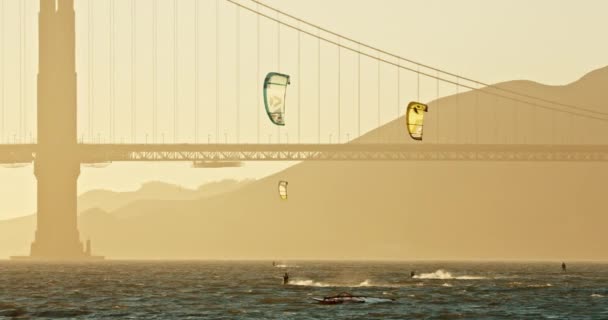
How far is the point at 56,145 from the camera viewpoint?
183750 mm

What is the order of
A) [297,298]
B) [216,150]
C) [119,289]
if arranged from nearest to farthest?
1. [297,298]
2. [119,289]
3. [216,150]

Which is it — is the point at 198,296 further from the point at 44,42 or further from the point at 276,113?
the point at 44,42

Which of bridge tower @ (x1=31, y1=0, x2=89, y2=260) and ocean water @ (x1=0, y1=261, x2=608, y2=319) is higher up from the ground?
bridge tower @ (x1=31, y1=0, x2=89, y2=260)

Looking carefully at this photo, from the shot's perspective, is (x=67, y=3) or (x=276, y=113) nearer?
(x=276, y=113)

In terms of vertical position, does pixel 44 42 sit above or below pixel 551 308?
above

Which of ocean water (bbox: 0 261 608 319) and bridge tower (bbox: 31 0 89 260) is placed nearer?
ocean water (bbox: 0 261 608 319)

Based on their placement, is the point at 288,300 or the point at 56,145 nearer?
the point at 288,300

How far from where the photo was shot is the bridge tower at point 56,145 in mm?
184000

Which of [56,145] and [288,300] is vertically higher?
[56,145]

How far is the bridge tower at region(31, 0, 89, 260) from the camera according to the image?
7244 inches

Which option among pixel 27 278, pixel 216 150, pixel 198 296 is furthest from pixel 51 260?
pixel 198 296

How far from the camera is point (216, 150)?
179 m

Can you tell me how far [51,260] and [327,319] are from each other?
109 m

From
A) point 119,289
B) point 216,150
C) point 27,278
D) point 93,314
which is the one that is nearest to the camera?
point 93,314
